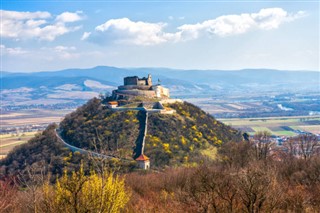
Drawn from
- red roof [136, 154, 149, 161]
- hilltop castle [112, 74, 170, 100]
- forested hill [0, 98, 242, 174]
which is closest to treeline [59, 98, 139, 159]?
forested hill [0, 98, 242, 174]


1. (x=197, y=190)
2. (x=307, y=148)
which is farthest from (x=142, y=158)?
(x=197, y=190)

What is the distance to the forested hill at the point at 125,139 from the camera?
59938 millimetres

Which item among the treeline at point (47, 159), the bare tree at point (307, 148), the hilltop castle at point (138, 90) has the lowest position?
the treeline at point (47, 159)

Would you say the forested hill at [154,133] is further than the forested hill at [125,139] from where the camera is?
Yes

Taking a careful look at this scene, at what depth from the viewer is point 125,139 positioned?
63969 mm

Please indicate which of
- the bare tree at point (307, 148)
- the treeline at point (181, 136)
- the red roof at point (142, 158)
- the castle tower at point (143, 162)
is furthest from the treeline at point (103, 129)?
the bare tree at point (307, 148)

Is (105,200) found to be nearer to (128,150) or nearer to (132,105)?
(128,150)

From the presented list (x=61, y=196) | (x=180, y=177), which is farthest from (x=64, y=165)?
(x=61, y=196)

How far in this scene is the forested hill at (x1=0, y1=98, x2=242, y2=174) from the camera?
197 ft

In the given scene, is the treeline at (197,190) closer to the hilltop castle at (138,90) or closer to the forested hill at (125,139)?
the forested hill at (125,139)

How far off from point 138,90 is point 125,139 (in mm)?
17173

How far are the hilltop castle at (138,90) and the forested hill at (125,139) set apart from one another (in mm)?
5645

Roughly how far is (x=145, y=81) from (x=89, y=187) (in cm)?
6664

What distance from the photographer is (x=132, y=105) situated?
73562 millimetres
